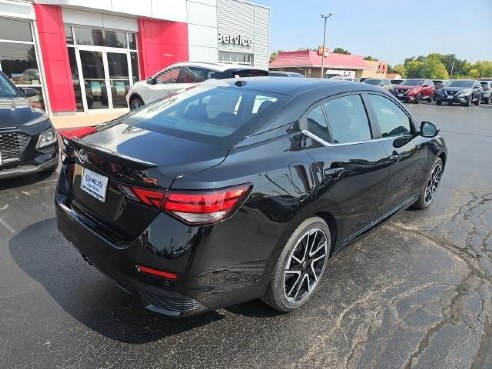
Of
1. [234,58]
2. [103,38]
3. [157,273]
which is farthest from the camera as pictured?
[234,58]

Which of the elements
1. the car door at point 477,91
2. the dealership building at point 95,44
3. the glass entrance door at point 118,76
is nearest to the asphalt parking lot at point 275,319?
the dealership building at point 95,44

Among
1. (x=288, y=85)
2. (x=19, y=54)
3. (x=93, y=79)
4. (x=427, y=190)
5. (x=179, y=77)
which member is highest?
(x=19, y=54)

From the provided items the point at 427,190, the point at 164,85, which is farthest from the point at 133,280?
the point at 164,85

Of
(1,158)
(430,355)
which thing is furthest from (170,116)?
(1,158)

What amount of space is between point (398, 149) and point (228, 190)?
2.25m

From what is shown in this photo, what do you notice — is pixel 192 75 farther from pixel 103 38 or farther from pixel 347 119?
pixel 347 119

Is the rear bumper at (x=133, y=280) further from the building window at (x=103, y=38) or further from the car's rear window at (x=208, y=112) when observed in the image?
the building window at (x=103, y=38)

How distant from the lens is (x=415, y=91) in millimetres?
26828

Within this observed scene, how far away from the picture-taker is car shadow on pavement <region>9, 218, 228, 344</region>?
8.32 feet

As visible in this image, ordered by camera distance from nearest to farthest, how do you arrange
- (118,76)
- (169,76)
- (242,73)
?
(242,73) < (169,76) < (118,76)

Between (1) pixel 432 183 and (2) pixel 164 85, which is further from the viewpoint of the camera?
(2) pixel 164 85

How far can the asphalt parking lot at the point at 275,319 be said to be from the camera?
2.34 metres

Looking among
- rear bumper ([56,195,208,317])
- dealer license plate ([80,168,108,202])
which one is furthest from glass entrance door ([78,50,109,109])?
rear bumper ([56,195,208,317])

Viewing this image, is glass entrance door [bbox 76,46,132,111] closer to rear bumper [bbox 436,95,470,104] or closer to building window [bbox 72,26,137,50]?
building window [bbox 72,26,137,50]
